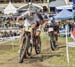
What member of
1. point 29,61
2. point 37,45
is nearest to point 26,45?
point 29,61

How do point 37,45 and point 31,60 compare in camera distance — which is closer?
point 31,60

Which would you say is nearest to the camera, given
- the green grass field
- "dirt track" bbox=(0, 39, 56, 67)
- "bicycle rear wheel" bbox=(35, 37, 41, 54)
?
"dirt track" bbox=(0, 39, 56, 67)

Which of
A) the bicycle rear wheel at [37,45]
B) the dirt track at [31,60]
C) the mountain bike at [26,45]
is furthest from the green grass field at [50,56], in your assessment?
the mountain bike at [26,45]

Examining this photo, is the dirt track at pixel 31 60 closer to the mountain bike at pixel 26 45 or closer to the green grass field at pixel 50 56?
the green grass field at pixel 50 56

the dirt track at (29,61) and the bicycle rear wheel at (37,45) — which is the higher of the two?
the bicycle rear wheel at (37,45)

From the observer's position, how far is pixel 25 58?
11523mm

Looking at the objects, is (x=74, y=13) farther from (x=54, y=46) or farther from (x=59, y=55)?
(x=59, y=55)

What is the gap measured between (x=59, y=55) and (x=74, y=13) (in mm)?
14403

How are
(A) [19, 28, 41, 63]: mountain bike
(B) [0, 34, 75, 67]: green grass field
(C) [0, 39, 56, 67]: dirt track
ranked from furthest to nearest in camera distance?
(B) [0, 34, 75, 67]: green grass field
(A) [19, 28, 41, 63]: mountain bike
(C) [0, 39, 56, 67]: dirt track

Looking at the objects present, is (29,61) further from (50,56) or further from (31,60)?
(50,56)

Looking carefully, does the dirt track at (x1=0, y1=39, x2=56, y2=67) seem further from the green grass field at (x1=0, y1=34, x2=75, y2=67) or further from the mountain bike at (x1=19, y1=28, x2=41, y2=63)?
the mountain bike at (x1=19, y1=28, x2=41, y2=63)

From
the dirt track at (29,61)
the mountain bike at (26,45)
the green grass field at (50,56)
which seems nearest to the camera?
the dirt track at (29,61)

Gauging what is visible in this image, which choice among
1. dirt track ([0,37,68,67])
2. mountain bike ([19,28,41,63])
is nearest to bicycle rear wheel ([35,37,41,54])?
dirt track ([0,37,68,67])

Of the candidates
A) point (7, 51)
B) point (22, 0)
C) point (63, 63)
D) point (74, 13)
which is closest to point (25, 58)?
point (63, 63)
